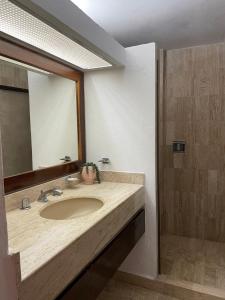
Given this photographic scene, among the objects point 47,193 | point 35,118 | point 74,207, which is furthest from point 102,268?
point 35,118

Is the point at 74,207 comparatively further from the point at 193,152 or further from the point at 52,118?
the point at 193,152

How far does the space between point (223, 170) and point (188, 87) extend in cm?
95

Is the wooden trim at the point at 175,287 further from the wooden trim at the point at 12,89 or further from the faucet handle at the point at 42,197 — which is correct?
the wooden trim at the point at 12,89

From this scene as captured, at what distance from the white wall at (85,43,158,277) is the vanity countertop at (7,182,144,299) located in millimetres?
248

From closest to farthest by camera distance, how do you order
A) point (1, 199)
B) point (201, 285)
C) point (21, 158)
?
point (1, 199), point (21, 158), point (201, 285)

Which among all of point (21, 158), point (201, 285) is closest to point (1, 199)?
point (21, 158)

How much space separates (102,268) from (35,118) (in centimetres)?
107

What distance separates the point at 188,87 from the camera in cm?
253

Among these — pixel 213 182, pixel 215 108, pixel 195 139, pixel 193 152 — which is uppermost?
pixel 215 108

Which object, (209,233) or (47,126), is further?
(209,233)

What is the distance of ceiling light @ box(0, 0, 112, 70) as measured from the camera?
1.09 metres

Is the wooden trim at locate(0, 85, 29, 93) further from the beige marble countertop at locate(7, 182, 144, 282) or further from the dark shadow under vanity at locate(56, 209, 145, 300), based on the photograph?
the dark shadow under vanity at locate(56, 209, 145, 300)

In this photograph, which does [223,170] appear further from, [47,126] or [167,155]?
[47,126]

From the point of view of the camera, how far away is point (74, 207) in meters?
1.65
